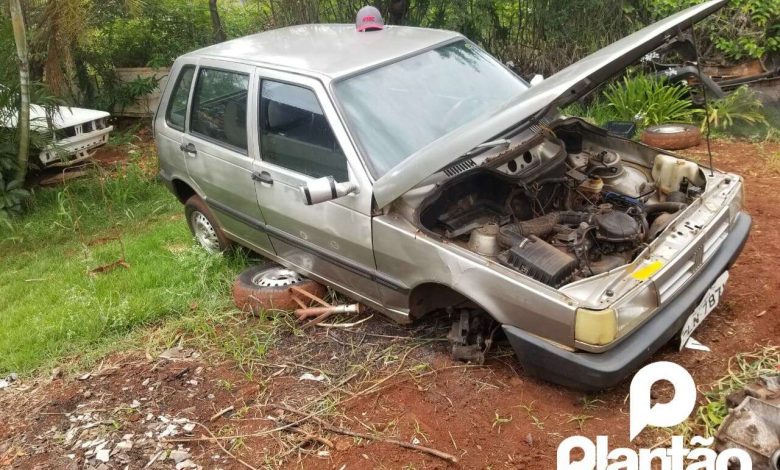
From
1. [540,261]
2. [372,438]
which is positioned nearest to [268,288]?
[372,438]

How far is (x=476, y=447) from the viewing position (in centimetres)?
300

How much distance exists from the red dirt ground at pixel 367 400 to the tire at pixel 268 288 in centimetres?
30

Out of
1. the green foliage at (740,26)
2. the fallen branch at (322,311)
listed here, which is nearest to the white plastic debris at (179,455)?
the fallen branch at (322,311)

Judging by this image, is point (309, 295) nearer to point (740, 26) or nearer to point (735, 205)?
point (735, 205)

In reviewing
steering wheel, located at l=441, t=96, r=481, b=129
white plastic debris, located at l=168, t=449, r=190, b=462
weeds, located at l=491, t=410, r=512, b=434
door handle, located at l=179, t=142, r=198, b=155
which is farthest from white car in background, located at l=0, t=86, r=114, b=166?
weeds, located at l=491, t=410, r=512, b=434

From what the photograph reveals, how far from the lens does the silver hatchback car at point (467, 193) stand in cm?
296

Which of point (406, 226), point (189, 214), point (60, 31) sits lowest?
point (189, 214)

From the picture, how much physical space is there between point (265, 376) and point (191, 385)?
448 mm

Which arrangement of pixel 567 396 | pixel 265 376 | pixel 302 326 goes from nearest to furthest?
pixel 567 396 → pixel 265 376 → pixel 302 326

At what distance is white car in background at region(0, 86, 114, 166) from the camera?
729 centimetres

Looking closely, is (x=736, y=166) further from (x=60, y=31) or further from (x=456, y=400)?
(x=60, y=31)

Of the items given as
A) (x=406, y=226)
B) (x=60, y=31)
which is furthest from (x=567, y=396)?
(x=60, y=31)

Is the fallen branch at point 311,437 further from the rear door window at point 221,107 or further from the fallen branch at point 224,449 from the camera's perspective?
the rear door window at point 221,107

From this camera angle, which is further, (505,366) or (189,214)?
(189,214)
